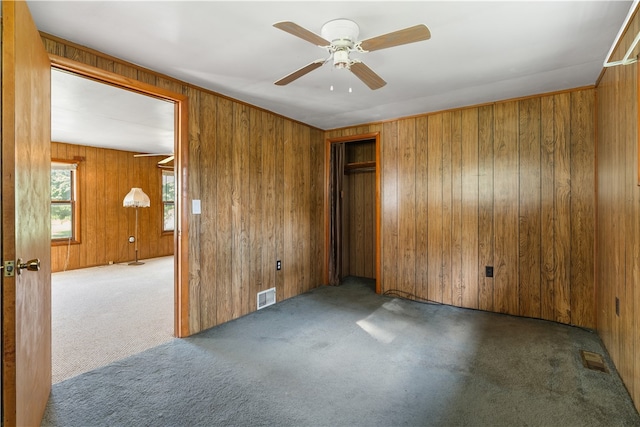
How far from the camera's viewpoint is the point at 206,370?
2.26 metres

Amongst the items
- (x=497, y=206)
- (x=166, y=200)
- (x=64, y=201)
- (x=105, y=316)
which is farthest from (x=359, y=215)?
(x=64, y=201)

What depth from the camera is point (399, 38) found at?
1.69m

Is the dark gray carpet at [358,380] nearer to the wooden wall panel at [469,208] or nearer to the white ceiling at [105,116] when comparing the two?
the wooden wall panel at [469,208]

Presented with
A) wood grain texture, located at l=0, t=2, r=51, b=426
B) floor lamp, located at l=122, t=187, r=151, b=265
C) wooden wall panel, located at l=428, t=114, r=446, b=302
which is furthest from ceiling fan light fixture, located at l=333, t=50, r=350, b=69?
floor lamp, located at l=122, t=187, r=151, b=265

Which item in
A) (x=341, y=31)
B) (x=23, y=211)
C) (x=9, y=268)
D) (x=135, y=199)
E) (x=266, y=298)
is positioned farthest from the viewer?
(x=135, y=199)

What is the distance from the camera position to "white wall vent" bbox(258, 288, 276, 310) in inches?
142

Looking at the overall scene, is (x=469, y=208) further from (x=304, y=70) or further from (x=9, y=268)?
(x=9, y=268)

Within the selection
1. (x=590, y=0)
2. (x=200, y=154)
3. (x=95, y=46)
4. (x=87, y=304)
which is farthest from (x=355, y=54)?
(x=87, y=304)

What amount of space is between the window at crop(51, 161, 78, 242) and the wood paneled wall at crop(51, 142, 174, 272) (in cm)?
10

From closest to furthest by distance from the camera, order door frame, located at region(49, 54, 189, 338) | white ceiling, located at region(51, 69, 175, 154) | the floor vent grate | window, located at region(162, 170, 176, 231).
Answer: the floor vent grate
door frame, located at region(49, 54, 189, 338)
white ceiling, located at region(51, 69, 175, 154)
window, located at region(162, 170, 176, 231)

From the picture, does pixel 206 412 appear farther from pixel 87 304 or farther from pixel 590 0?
pixel 590 0

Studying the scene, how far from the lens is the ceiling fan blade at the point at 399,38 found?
5.26 feet

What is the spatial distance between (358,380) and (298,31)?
2156 millimetres

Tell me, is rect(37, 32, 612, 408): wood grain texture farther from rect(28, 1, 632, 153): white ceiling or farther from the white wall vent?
rect(28, 1, 632, 153): white ceiling
